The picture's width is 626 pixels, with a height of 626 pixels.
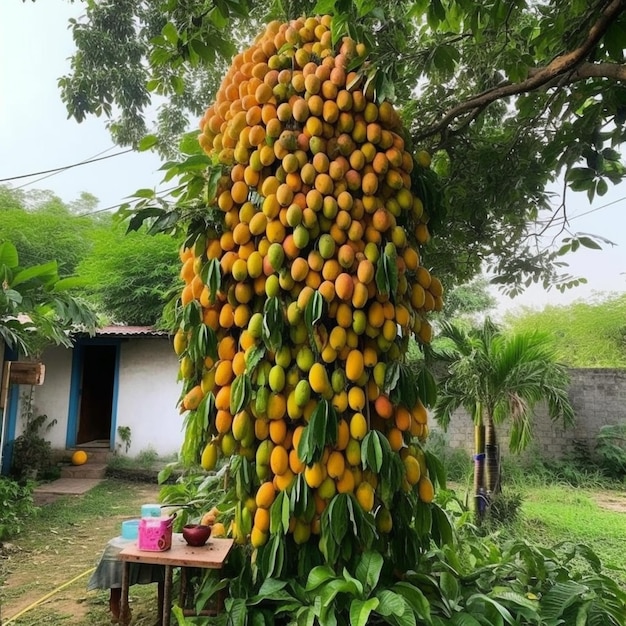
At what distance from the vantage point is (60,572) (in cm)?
345

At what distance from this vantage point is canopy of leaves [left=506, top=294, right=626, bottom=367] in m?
11.2

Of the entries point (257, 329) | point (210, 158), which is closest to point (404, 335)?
point (257, 329)

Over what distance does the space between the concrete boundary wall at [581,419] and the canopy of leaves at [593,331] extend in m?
3.40

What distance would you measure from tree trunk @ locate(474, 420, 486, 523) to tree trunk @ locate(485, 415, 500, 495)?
0.15 ft

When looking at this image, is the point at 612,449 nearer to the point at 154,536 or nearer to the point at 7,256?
the point at 154,536

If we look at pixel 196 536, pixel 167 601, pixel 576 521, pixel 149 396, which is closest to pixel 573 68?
pixel 196 536

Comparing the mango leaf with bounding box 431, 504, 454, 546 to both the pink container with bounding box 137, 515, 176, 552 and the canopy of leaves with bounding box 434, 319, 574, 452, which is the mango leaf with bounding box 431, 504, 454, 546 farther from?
the canopy of leaves with bounding box 434, 319, 574, 452

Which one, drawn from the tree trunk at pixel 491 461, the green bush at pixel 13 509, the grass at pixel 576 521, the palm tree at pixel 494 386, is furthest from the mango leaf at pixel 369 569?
the green bush at pixel 13 509

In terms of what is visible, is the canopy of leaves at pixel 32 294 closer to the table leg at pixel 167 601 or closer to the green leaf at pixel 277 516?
the table leg at pixel 167 601

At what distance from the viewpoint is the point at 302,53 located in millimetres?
2027

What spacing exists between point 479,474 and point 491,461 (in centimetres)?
17

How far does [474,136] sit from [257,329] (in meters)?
1.88

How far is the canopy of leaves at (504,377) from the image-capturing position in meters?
4.51

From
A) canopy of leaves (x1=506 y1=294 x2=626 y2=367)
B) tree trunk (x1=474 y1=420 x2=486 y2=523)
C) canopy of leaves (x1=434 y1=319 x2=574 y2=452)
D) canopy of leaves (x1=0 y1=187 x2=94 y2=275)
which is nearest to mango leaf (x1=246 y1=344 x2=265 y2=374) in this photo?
canopy of leaves (x1=434 y1=319 x2=574 y2=452)
